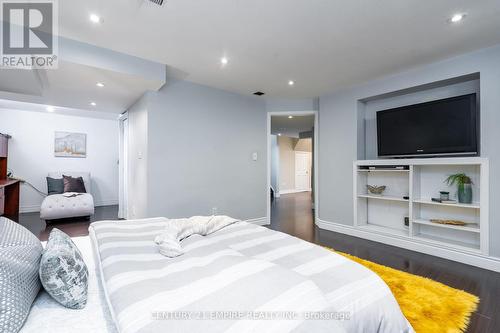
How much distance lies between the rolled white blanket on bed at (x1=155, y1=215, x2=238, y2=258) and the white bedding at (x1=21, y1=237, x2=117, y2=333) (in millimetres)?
369

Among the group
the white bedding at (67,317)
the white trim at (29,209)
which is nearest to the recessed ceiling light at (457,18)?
the white bedding at (67,317)

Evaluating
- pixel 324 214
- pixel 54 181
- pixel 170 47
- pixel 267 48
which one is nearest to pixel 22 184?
pixel 54 181

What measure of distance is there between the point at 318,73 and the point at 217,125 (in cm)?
184

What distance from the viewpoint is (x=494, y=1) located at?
194 centimetres

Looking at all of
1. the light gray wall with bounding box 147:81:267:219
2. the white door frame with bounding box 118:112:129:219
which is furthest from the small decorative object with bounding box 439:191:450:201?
the white door frame with bounding box 118:112:129:219

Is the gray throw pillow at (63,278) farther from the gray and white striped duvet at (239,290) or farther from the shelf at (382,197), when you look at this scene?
the shelf at (382,197)

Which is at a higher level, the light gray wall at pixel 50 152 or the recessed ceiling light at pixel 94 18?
the recessed ceiling light at pixel 94 18

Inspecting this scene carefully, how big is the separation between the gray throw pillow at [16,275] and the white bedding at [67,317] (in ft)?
0.13

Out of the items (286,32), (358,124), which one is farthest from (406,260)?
(286,32)

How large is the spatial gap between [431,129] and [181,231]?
3.50m

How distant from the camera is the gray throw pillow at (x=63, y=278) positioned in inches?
39.5

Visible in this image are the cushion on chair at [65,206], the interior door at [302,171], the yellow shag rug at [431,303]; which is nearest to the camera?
the yellow shag rug at [431,303]

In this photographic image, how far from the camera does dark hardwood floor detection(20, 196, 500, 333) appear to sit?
1.86 metres

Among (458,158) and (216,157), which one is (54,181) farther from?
→ (458,158)
